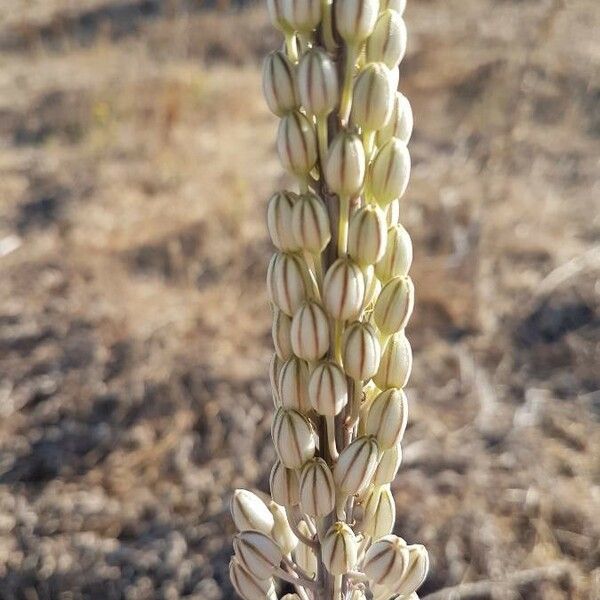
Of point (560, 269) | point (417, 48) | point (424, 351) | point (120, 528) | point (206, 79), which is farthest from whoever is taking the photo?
point (417, 48)

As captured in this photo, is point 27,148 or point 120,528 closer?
point 120,528

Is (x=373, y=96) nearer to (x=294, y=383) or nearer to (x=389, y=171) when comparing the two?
(x=389, y=171)

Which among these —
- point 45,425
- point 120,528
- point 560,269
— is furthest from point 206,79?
point 120,528

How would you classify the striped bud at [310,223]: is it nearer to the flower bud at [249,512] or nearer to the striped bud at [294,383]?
the striped bud at [294,383]

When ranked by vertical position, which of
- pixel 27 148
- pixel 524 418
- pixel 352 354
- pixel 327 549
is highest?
pixel 352 354

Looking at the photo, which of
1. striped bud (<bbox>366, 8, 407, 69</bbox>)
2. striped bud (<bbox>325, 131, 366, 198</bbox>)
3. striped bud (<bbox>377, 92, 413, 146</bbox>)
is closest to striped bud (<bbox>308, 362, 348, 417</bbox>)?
striped bud (<bbox>325, 131, 366, 198</bbox>)

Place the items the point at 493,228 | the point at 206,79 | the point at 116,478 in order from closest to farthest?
the point at 116,478 → the point at 493,228 → the point at 206,79

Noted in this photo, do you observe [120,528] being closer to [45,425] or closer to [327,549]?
[45,425]

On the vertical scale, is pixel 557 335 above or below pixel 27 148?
below
